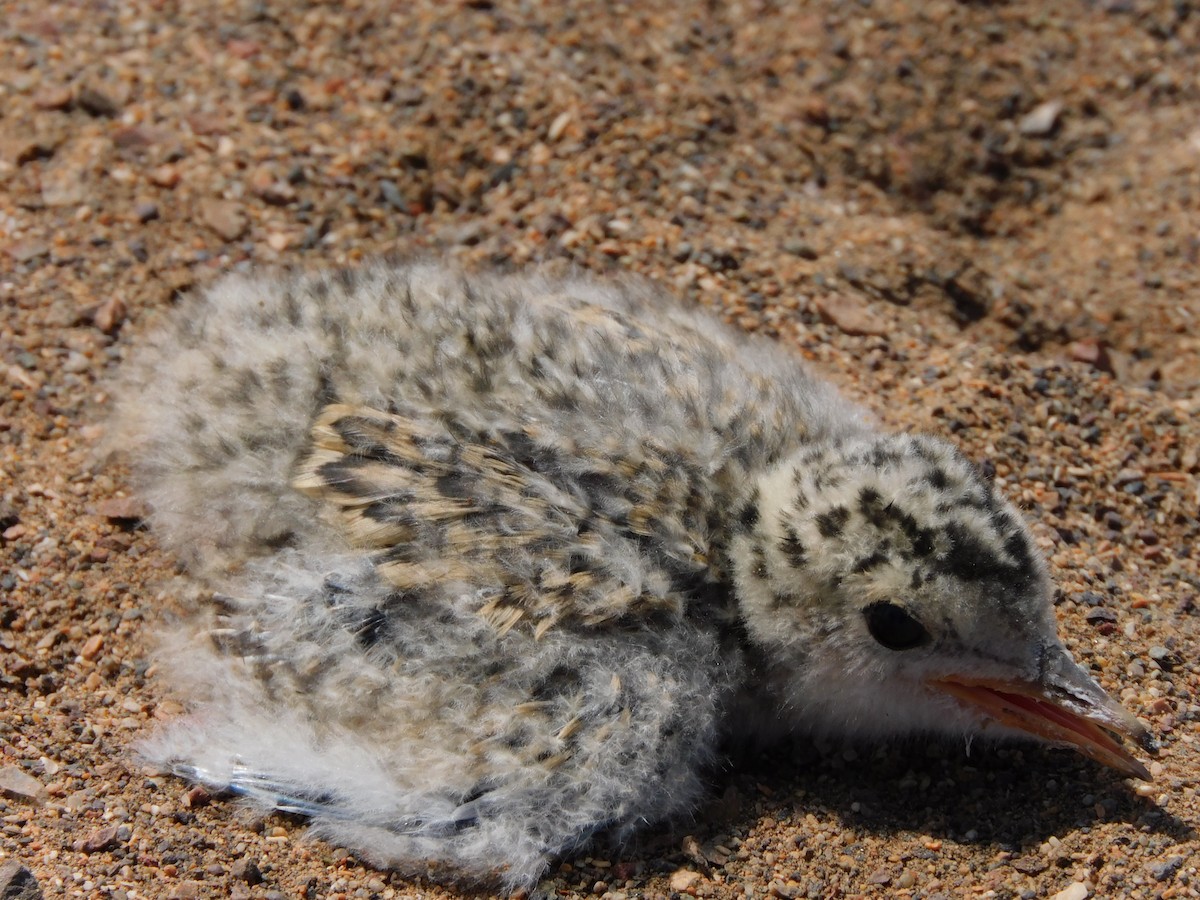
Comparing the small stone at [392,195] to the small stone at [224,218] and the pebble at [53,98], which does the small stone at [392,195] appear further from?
the pebble at [53,98]

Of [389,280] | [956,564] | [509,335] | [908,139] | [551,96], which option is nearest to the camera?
[956,564]

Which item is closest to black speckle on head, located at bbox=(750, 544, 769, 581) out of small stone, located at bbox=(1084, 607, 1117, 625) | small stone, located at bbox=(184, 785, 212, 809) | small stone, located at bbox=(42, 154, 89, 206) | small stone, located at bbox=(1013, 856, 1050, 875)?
small stone, located at bbox=(1013, 856, 1050, 875)

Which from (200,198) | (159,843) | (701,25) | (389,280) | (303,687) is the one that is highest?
(701,25)

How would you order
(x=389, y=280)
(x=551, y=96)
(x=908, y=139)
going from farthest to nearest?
(x=908, y=139)
(x=551, y=96)
(x=389, y=280)

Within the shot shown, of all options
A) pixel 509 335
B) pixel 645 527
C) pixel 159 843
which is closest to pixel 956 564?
pixel 645 527

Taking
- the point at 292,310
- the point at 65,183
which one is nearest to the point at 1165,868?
the point at 292,310

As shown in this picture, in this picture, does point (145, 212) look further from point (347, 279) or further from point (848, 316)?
point (848, 316)

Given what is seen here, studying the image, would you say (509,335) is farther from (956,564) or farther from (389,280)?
(956,564)
